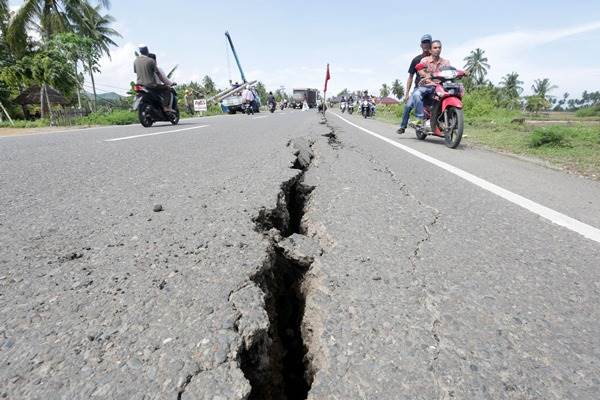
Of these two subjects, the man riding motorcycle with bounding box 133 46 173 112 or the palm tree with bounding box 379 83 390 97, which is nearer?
the man riding motorcycle with bounding box 133 46 173 112

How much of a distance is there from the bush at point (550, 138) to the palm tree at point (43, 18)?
Answer: 2523 centimetres

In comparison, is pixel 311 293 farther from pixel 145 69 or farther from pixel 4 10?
pixel 4 10

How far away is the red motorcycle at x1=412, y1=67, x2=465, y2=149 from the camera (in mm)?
4707

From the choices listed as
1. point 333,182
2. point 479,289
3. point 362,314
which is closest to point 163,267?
point 362,314

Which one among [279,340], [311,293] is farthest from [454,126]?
[279,340]

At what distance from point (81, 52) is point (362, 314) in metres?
22.8

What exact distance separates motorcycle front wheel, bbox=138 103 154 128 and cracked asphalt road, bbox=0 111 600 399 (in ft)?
17.1

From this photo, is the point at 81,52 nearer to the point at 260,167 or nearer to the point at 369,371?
the point at 260,167

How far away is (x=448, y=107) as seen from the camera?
4.90 meters

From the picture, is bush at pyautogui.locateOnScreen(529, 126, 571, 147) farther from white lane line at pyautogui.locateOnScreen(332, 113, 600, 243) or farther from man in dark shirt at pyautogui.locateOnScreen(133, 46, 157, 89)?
man in dark shirt at pyautogui.locateOnScreen(133, 46, 157, 89)

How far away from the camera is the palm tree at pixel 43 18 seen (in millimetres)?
19984

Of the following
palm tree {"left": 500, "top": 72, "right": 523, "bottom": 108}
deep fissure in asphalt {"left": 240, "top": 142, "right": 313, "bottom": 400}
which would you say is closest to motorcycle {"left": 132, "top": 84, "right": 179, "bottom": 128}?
deep fissure in asphalt {"left": 240, "top": 142, "right": 313, "bottom": 400}

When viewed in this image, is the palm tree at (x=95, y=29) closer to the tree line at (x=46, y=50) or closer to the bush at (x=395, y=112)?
the tree line at (x=46, y=50)

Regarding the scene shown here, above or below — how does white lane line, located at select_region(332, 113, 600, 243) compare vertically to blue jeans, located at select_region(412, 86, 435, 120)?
below
